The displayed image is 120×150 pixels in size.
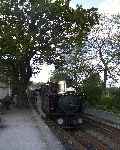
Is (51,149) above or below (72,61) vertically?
below

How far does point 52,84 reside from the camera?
3434 cm

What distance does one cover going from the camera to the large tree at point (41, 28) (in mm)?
46938

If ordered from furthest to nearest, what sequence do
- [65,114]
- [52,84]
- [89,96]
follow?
1. [89,96]
2. [52,84]
3. [65,114]

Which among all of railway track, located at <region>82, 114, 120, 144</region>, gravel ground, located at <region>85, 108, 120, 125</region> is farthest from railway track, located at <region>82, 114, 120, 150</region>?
gravel ground, located at <region>85, 108, 120, 125</region>

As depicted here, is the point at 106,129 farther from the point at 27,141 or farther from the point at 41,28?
the point at 41,28

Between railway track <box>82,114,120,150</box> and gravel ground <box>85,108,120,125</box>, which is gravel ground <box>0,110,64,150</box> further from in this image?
gravel ground <box>85,108,120,125</box>

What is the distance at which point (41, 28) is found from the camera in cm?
4847

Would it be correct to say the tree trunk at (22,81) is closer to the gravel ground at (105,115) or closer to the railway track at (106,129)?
the gravel ground at (105,115)

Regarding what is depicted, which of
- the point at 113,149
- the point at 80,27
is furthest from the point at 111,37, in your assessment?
the point at 113,149

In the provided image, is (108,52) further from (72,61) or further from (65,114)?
Answer: (65,114)

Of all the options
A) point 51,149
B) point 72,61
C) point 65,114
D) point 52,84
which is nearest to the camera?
→ point 51,149

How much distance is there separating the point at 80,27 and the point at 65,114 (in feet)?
64.0

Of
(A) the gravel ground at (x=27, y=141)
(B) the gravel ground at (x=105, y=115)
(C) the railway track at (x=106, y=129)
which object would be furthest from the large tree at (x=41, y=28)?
(A) the gravel ground at (x=27, y=141)


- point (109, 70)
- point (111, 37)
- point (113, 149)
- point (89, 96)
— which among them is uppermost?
point (111, 37)
